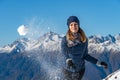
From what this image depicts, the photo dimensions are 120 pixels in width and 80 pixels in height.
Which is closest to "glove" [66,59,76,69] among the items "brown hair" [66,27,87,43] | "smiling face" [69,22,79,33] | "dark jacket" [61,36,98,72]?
"dark jacket" [61,36,98,72]

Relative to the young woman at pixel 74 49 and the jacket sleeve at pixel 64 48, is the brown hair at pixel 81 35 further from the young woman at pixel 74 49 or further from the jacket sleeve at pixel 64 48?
the jacket sleeve at pixel 64 48

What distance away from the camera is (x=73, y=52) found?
933 centimetres

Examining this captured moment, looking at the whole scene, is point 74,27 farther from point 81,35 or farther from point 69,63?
point 69,63

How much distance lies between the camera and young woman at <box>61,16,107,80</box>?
29.8ft

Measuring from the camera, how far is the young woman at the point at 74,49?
357 inches

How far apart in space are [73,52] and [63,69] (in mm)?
582

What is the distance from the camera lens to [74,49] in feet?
30.7

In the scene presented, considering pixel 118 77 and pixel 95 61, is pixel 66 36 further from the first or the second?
pixel 118 77

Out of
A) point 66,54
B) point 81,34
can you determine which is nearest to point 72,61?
point 66,54

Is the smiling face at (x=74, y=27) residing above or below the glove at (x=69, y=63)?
above

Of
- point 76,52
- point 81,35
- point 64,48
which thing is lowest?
point 76,52

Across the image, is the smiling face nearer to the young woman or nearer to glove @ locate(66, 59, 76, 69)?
the young woman

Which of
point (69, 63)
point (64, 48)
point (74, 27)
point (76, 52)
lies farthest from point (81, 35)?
point (69, 63)

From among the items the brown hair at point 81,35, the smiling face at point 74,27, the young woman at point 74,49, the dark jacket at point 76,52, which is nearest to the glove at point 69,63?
the young woman at point 74,49
